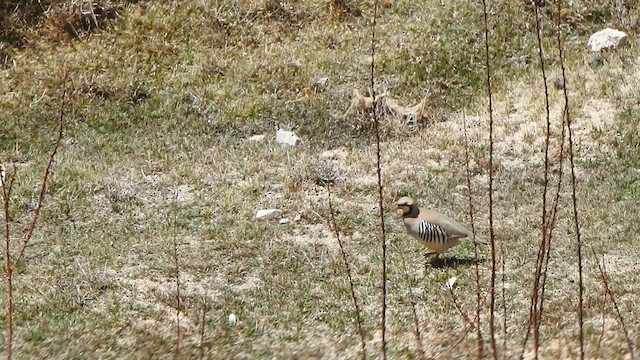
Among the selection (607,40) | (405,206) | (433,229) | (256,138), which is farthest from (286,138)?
(607,40)

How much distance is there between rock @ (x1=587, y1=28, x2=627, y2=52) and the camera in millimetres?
11828

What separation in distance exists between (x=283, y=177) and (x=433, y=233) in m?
2.48

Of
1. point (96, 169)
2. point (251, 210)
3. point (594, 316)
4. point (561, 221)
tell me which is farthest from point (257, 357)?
point (96, 169)

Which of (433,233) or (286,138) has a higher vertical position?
(433,233)

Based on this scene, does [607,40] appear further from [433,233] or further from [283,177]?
[433,233]

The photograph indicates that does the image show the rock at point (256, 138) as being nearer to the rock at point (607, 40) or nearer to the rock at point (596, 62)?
the rock at point (596, 62)

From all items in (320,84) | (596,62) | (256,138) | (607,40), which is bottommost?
(256,138)

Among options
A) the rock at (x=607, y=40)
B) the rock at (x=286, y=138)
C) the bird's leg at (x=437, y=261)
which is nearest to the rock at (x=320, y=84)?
the rock at (x=286, y=138)

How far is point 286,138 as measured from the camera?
34.1 ft

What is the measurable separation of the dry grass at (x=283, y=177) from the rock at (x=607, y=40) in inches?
6.9

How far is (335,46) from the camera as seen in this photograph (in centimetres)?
1230

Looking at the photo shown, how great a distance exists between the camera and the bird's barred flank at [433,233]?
7160mm

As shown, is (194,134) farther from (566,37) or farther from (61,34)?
(566,37)

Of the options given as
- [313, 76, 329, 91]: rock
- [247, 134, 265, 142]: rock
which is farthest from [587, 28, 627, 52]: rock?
[247, 134, 265, 142]: rock
